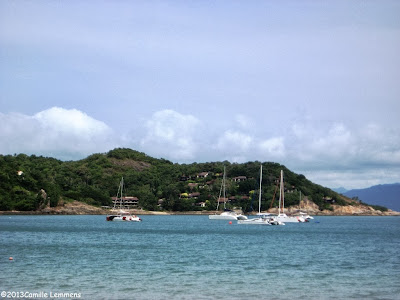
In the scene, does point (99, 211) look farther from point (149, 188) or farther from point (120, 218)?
point (120, 218)

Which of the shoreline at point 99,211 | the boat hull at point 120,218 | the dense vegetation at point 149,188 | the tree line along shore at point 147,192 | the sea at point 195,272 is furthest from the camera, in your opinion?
the dense vegetation at point 149,188

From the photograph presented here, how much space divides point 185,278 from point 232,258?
11043mm

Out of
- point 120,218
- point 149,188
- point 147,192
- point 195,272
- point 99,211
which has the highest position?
point 149,188


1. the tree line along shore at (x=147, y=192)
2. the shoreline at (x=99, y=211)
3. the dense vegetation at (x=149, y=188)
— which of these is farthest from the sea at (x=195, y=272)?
the dense vegetation at (x=149, y=188)

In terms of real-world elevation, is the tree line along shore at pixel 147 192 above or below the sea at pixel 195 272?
above

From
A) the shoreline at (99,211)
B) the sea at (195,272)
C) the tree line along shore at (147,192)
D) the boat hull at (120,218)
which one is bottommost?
the sea at (195,272)

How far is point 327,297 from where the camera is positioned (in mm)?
23172

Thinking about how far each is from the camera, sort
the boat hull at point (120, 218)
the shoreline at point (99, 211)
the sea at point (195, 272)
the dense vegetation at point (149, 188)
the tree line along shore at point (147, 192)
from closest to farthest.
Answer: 1. the sea at point (195, 272)
2. the boat hull at point (120, 218)
3. the tree line along shore at point (147, 192)
4. the shoreline at point (99, 211)
5. the dense vegetation at point (149, 188)

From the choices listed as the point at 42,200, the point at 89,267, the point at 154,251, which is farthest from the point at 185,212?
the point at 89,267

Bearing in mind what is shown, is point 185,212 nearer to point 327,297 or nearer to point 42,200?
point 42,200

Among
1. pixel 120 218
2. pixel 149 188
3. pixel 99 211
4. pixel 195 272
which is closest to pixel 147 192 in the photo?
pixel 149 188

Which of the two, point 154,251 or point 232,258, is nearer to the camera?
point 232,258

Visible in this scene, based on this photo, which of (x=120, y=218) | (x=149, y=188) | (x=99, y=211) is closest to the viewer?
(x=120, y=218)

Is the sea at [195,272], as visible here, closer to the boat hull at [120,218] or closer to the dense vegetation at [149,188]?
the boat hull at [120,218]
